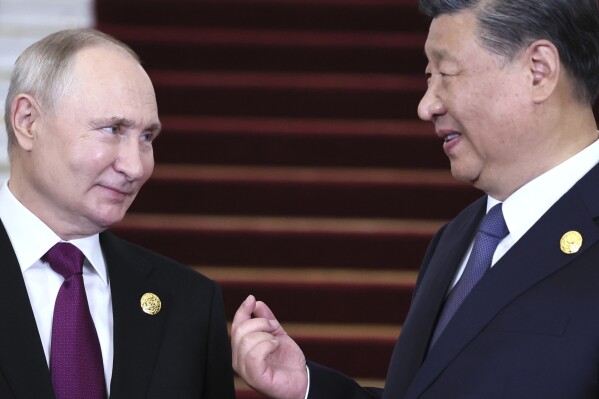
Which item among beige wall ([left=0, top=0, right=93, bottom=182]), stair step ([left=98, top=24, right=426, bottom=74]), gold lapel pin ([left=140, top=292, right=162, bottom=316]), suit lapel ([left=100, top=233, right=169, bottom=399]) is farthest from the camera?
beige wall ([left=0, top=0, right=93, bottom=182])

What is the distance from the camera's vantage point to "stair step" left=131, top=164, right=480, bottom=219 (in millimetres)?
4555

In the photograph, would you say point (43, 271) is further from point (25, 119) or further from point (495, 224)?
point (495, 224)

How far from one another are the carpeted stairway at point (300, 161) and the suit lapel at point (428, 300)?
5.87 feet

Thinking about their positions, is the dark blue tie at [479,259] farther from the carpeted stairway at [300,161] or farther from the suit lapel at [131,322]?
the carpeted stairway at [300,161]

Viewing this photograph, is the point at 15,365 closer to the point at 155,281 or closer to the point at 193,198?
the point at 155,281

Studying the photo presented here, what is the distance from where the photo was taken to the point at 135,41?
4965 mm

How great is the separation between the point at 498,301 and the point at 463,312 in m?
0.07

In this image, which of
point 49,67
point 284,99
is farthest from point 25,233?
point 284,99

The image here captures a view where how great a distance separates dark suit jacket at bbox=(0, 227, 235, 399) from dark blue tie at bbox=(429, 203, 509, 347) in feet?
1.43

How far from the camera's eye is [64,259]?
212 cm

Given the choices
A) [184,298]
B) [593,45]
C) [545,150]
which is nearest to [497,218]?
[545,150]

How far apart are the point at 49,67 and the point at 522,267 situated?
3.00ft

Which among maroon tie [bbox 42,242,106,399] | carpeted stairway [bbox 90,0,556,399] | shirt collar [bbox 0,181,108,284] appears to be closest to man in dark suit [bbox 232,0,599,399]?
maroon tie [bbox 42,242,106,399]

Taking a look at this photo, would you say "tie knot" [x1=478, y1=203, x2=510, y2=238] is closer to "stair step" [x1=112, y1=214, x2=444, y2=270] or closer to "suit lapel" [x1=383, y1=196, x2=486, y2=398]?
Result: "suit lapel" [x1=383, y1=196, x2=486, y2=398]
